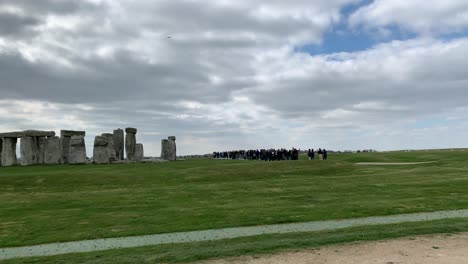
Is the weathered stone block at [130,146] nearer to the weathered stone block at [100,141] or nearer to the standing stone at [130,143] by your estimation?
the standing stone at [130,143]

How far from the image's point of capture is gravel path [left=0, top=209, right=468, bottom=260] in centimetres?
899

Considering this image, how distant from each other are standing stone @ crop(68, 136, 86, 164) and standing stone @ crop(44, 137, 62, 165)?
126cm

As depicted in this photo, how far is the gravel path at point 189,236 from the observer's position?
354 inches

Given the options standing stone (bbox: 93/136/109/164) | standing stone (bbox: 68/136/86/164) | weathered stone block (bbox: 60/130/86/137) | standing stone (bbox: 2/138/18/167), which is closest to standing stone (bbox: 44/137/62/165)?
weathered stone block (bbox: 60/130/86/137)

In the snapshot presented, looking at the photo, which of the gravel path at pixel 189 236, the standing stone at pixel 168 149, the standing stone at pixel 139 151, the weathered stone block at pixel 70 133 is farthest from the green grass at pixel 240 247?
the standing stone at pixel 168 149

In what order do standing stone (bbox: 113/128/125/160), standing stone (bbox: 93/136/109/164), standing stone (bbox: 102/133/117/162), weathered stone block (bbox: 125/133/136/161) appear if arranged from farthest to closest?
standing stone (bbox: 113/128/125/160)
weathered stone block (bbox: 125/133/136/161)
standing stone (bbox: 102/133/117/162)
standing stone (bbox: 93/136/109/164)

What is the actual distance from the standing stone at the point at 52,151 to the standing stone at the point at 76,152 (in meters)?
1.26

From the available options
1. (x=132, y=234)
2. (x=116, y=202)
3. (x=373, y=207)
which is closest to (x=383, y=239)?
(x=373, y=207)

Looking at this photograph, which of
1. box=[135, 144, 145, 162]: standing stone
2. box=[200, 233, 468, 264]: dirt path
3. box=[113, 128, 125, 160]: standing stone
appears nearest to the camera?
box=[200, 233, 468, 264]: dirt path

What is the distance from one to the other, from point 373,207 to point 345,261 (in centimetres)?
671

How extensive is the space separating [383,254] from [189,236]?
4.46m

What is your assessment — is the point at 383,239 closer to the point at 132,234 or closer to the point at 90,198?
the point at 132,234

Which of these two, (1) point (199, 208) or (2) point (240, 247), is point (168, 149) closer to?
(1) point (199, 208)

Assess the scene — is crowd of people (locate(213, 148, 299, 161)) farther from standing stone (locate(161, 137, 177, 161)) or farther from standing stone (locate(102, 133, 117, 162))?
standing stone (locate(102, 133, 117, 162))
